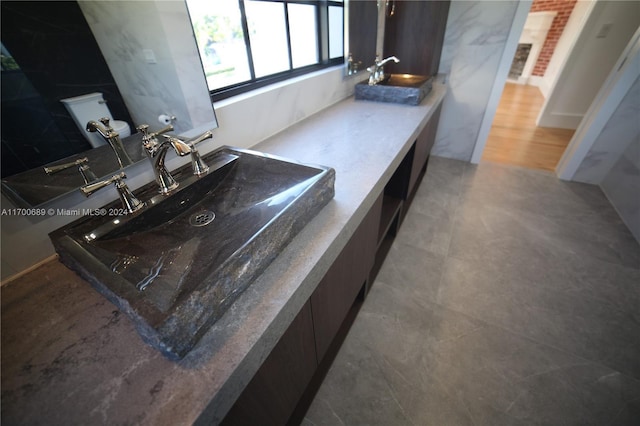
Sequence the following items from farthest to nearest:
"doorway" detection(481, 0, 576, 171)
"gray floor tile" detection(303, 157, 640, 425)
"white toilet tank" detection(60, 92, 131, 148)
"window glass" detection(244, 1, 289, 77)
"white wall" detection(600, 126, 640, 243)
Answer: "doorway" detection(481, 0, 576, 171) → "white wall" detection(600, 126, 640, 243) → "window glass" detection(244, 1, 289, 77) → "gray floor tile" detection(303, 157, 640, 425) → "white toilet tank" detection(60, 92, 131, 148)

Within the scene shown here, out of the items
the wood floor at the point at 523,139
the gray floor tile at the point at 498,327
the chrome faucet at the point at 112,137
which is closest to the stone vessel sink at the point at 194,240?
the chrome faucet at the point at 112,137

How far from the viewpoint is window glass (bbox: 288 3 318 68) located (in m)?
1.62

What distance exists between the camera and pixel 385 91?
1876 mm

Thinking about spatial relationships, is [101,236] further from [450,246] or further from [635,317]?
[635,317]

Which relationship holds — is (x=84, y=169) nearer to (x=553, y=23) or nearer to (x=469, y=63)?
(x=469, y=63)

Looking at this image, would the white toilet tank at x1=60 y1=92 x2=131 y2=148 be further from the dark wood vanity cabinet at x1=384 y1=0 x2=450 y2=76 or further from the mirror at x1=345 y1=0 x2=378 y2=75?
the dark wood vanity cabinet at x1=384 y1=0 x2=450 y2=76

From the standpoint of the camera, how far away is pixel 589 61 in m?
3.15

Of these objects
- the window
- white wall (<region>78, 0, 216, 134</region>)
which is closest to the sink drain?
white wall (<region>78, 0, 216, 134</region>)

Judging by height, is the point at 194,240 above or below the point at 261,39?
below

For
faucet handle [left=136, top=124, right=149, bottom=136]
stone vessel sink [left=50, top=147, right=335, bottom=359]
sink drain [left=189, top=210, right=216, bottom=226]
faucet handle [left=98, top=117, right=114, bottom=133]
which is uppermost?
faucet handle [left=98, top=117, right=114, bottom=133]

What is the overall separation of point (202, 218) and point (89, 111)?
42 centimetres

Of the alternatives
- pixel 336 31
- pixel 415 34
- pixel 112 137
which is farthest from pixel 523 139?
pixel 112 137

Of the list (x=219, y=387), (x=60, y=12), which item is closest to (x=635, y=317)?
(x=219, y=387)

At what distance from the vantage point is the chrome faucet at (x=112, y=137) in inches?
27.4
